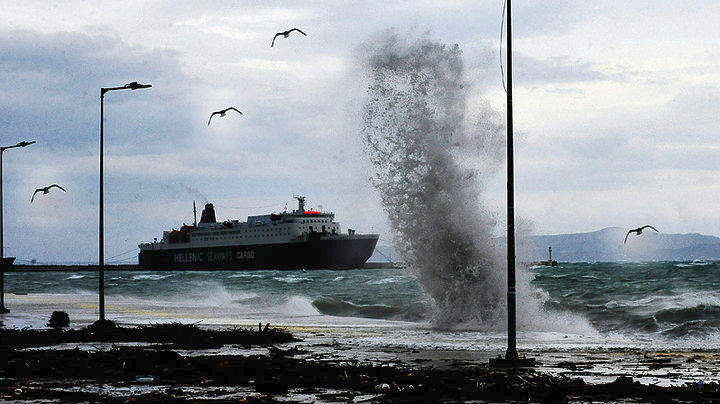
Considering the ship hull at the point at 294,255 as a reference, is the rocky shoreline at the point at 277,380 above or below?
below

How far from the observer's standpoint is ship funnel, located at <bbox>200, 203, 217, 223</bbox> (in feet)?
551

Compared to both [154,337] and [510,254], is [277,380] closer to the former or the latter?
[510,254]

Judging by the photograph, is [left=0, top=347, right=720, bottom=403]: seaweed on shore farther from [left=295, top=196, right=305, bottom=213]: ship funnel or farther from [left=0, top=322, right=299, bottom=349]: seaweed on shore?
[left=295, top=196, right=305, bottom=213]: ship funnel

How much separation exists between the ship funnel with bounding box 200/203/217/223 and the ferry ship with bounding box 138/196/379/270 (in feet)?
22.4

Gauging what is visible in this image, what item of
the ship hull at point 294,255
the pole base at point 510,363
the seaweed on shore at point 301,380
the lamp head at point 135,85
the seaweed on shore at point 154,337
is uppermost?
the lamp head at point 135,85

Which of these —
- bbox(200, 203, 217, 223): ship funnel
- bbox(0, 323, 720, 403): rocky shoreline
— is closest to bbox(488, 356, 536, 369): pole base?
bbox(0, 323, 720, 403): rocky shoreline

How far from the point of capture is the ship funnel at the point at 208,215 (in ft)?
551

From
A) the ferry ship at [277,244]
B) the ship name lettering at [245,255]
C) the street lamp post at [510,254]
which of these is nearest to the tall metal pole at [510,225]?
the street lamp post at [510,254]

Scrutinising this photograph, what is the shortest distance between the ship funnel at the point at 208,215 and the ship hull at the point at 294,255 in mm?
11812

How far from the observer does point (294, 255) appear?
13425 cm

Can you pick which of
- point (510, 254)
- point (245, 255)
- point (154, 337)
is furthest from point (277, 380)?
point (245, 255)

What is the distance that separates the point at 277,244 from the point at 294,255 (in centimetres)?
449

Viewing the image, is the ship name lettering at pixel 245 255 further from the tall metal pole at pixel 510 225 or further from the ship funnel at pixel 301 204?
the tall metal pole at pixel 510 225

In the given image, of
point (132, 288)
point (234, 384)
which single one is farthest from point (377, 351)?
point (132, 288)
